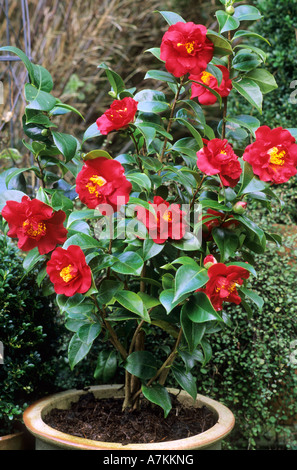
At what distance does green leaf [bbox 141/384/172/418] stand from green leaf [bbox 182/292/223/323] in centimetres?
28

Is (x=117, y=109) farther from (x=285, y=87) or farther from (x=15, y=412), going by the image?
(x=285, y=87)

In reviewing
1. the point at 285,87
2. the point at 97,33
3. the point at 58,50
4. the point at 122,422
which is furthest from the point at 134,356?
the point at 97,33

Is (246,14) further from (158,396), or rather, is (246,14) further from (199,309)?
(158,396)

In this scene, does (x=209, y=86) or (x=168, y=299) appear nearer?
(x=168, y=299)

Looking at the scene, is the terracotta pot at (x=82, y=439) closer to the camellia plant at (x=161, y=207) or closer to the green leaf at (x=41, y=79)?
the camellia plant at (x=161, y=207)

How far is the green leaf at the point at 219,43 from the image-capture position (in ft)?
3.44

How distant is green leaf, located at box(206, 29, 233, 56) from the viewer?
3.44 ft

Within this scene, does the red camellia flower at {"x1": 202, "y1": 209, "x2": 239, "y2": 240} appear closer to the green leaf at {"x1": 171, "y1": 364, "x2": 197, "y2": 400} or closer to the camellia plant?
the camellia plant

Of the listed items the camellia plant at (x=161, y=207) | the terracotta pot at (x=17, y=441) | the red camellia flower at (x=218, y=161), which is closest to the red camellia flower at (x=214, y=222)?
the camellia plant at (x=161, y=207)

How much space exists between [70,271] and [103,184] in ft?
0.59

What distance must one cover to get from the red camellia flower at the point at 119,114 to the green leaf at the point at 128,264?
26 centimetres

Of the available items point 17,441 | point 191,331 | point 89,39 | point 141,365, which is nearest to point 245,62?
point 191,331

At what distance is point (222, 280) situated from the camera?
0.99 meters

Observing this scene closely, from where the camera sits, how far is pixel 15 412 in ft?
4.47
